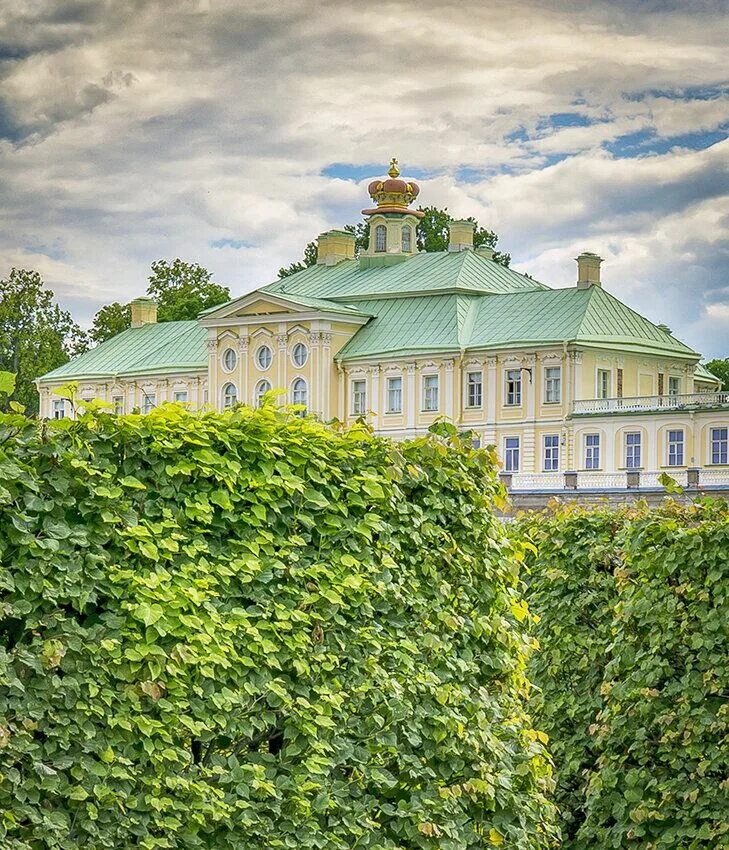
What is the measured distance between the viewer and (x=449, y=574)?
8.98 metres

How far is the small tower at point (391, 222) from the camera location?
8919cm

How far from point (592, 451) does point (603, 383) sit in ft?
15.1

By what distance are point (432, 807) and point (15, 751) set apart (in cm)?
252

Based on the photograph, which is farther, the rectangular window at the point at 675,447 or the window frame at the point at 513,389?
the window frame at the point at 513,389

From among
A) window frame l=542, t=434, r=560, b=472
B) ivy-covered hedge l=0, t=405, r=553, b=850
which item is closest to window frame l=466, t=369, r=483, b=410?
window frame l=542, t=434, r=560, b=472

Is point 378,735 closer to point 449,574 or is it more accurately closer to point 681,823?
point 449,574

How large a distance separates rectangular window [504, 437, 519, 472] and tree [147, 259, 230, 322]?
2317cm

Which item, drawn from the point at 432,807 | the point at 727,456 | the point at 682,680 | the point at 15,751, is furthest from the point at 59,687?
the point at 727,456

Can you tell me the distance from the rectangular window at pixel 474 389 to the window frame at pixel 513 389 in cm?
153

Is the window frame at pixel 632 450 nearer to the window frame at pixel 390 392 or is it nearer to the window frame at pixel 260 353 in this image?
the window frame at pixel 390 392

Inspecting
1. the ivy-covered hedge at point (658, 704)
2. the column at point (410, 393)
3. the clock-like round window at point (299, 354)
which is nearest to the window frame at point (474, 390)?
the column at point (410, 393)

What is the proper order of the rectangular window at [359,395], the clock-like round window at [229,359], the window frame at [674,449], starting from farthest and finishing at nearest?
1. the clock-like round window at [229,359]
2. the rectangular window at [359,395]
3. the window frame at [674,449]

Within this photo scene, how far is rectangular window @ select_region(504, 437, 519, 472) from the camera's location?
73.4 metres

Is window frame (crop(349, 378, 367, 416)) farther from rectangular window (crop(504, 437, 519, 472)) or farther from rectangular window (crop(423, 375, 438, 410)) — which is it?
rectangular window (crop(504, 437, 519, 472))
